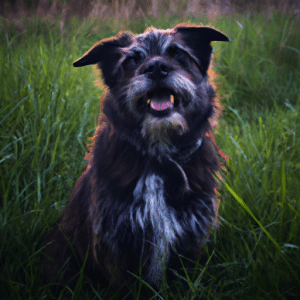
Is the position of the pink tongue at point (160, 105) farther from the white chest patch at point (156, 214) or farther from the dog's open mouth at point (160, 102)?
the white chest patch at point (156, 214)

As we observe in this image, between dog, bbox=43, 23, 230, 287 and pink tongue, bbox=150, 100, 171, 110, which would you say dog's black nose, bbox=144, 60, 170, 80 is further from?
pink tongue, bbox=150, 100, 171, 110

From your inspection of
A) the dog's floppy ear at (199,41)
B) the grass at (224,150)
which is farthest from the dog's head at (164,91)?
the grass at (224,150)

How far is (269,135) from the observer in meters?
3.02

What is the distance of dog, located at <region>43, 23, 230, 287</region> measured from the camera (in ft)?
6.24

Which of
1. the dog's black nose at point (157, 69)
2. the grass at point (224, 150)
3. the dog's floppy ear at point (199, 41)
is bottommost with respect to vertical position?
the grass at point (224, 150)

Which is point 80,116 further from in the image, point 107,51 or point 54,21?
point 54,21

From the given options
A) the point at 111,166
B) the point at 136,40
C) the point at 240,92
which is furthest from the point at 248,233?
the point at 240,92

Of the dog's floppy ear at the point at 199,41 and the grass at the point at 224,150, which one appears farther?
the dog's floppy ear at the point at 199,41

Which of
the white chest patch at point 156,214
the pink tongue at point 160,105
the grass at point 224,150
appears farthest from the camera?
the pink tongue at point 160,105

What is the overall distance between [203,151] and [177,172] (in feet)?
0.83

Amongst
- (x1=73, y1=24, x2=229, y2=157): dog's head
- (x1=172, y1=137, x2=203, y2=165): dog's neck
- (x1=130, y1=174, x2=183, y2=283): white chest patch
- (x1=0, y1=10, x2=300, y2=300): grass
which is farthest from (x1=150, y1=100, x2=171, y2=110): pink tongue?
(x1=0, y1=10, x2=300, y2=300): grass

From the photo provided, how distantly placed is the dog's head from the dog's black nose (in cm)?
1

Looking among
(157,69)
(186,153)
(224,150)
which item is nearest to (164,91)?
(157,69)

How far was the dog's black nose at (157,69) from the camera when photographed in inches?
71.2
